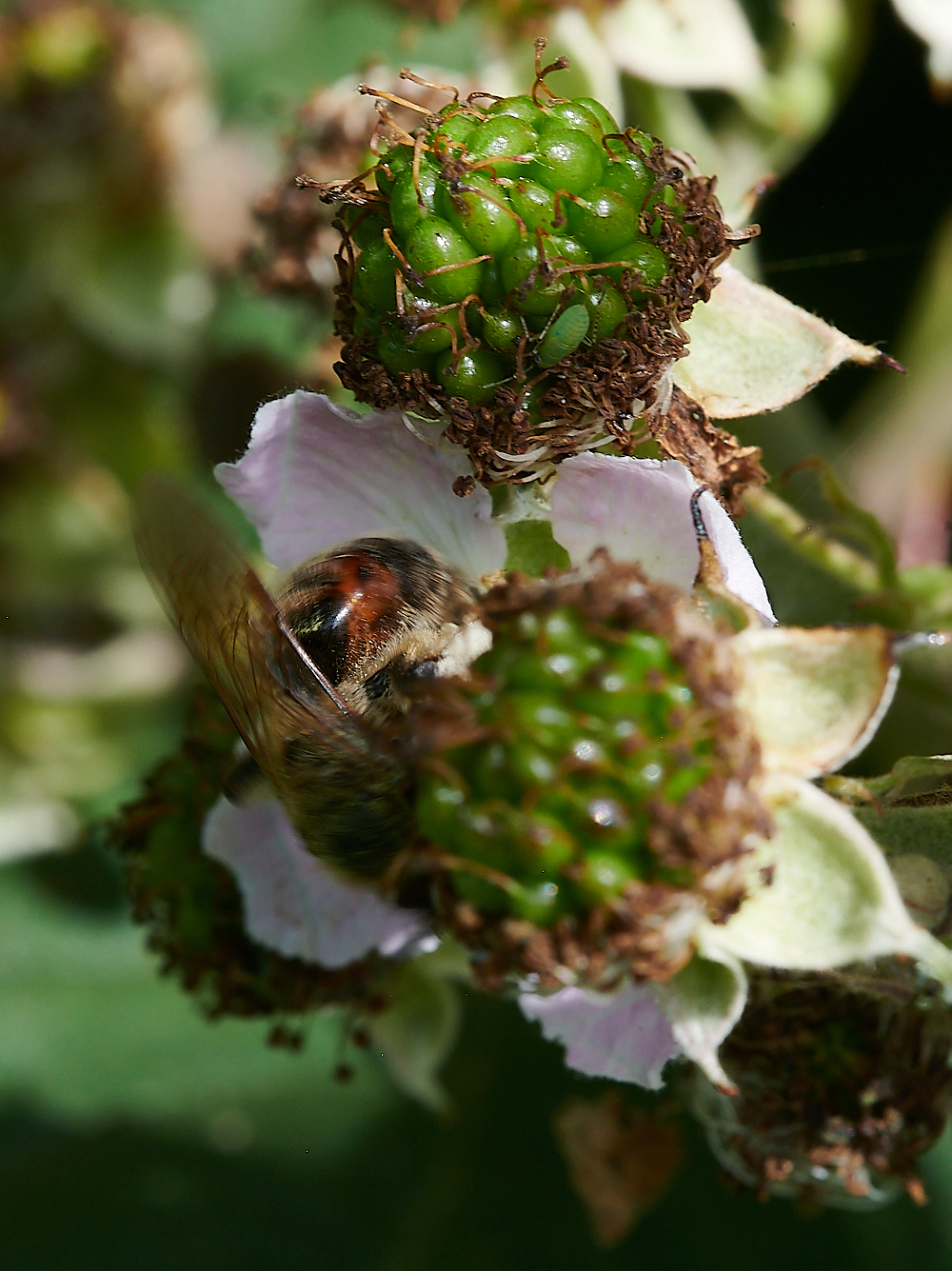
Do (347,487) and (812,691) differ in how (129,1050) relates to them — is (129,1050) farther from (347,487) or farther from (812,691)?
(812,691)

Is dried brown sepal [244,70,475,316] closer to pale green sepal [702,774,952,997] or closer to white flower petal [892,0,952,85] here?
white flower petal [892,0,952,85]

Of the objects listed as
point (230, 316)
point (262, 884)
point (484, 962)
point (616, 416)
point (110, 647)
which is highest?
point (616, 416)

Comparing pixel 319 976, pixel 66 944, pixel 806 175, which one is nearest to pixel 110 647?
pixel 66 944

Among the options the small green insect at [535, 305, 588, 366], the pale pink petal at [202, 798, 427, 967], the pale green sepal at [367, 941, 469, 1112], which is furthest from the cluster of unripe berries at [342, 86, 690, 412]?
the pale green sepal at [367, 941, 469, 1112]

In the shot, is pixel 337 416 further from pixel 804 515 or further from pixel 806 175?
pixel 806 175

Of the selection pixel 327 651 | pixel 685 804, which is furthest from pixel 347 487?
pixel 685 804

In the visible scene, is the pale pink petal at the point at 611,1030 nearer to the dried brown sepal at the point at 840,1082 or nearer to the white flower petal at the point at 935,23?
the dried brown sepal at the point at 840,1082

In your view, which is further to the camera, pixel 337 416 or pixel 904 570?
pixel 904 570
